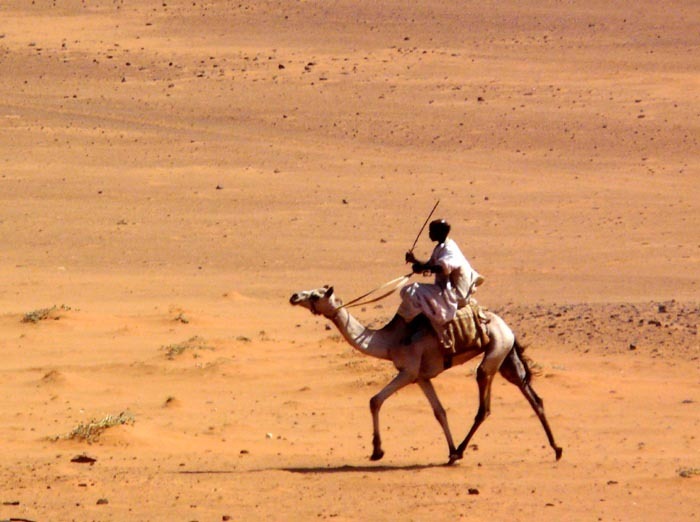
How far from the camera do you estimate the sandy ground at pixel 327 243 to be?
35.6 feet

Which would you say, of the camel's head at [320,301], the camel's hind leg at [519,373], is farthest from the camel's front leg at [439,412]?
the camel's head at [320,301]

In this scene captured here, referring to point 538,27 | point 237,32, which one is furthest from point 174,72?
point 538,27

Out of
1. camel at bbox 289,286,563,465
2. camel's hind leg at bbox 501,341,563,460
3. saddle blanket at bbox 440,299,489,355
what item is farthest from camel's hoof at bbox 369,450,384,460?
camel's hind leg at bbox 501,341,563,460

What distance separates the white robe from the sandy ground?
114cm

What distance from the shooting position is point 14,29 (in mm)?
42469

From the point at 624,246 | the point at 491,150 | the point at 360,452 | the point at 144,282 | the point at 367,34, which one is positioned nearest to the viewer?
the point at 360,452

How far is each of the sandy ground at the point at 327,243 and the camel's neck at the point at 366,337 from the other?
0.86 metres

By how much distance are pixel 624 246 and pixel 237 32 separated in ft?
68.4

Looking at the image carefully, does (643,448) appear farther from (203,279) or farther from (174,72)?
(174,72)

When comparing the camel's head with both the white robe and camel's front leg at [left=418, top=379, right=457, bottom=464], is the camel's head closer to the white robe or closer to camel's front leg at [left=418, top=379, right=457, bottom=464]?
the white robe

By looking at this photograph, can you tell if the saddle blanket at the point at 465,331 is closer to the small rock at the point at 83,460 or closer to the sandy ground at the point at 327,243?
the sandy ground at the point at 327,243

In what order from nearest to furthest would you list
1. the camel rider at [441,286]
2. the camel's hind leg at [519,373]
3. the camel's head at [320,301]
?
the camel rider at [441,286] < the camel's head at [320,301] < the camel's hind leg at [519,373]

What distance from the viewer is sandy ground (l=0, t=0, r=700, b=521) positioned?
427 inches

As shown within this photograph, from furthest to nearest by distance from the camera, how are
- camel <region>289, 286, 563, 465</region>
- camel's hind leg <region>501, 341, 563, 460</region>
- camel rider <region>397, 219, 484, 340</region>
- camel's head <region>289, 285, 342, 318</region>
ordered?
camel's hind leg <region>501, 341, 563, 460</region>
camel <region>289, 286, 563, 465</region>
camel's head <region>289, 285, 342, 318</region>
camel rider <region>397, 219, 484, 340</region>
